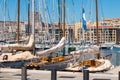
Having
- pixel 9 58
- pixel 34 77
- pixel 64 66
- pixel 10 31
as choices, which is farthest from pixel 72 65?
pixel 10 31

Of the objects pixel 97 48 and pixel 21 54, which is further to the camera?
pixel 97 48

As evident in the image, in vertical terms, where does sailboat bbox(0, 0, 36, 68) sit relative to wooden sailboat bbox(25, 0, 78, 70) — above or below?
above

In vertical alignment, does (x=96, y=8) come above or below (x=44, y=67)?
above

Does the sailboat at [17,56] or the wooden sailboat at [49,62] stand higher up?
the sailboat at [17,56]

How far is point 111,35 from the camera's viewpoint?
19662 cm

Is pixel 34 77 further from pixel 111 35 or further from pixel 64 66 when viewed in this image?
pixel 111 35

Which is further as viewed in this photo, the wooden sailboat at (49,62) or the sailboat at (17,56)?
the sailboat at (17,56)

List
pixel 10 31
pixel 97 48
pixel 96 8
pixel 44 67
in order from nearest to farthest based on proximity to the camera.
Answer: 1. pixel 44 67
2. pixel 97 48
3. pixel 96 8
4. pixel 10 31

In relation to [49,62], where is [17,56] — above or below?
above

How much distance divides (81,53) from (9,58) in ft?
19.8

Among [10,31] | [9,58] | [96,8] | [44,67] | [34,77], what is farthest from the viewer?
[10,31]

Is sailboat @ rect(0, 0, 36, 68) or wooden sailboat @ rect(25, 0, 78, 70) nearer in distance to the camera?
wooden sailboat @ rect(25, 0, 78, 70)

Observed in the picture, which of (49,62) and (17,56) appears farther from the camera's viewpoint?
(17,56)

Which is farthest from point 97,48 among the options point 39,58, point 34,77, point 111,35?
point 111,35
